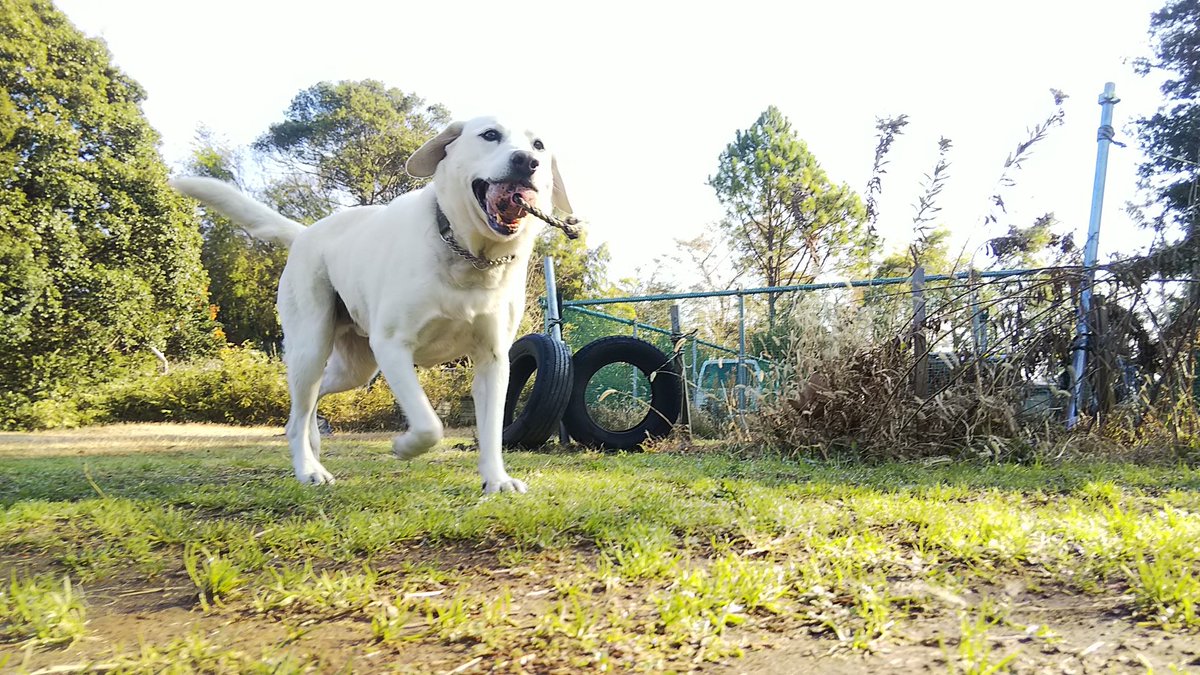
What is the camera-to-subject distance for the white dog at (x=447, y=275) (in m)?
2.91

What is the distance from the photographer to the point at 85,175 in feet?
39.6

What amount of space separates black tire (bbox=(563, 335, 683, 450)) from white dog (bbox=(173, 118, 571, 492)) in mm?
2596

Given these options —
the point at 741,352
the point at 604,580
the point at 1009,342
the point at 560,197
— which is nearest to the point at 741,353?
the point at 741,352

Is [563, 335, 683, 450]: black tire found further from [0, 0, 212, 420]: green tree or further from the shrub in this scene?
[0, 0, 212, 420]: green tree

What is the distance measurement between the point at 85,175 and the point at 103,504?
41.0ft

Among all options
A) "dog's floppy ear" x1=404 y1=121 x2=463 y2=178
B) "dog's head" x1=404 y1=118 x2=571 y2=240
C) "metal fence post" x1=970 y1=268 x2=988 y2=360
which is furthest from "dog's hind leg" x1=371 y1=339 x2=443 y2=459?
"metal fence post" x1=970 y1=268 x2=988 y2=360

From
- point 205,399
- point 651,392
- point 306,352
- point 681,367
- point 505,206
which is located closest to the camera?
point 505,206

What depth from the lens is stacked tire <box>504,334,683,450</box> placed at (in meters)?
5.35

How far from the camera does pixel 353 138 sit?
26078 mm

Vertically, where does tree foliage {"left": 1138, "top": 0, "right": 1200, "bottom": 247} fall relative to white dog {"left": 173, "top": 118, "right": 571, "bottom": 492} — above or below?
above

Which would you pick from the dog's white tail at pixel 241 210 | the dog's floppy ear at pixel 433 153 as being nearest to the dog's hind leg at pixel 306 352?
the dog's white tail at pixel 241 210

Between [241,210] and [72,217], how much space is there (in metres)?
10.7

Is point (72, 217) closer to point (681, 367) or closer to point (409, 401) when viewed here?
point (681, 367)

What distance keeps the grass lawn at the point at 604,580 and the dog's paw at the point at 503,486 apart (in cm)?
9
